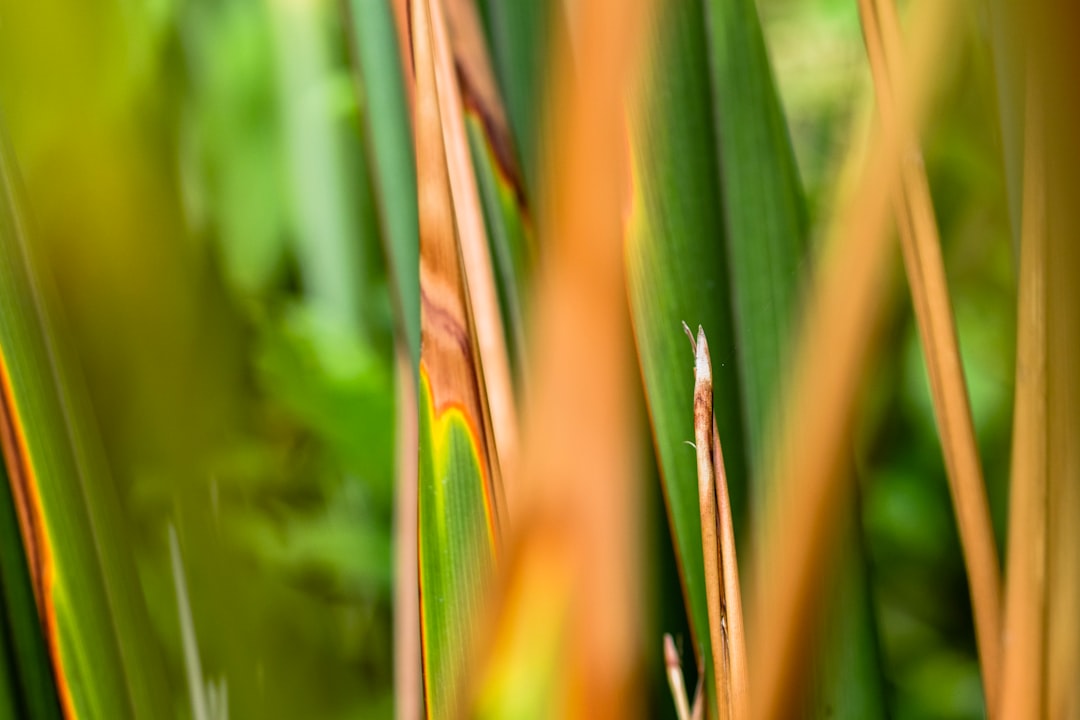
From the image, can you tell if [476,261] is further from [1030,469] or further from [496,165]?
[1030,469]

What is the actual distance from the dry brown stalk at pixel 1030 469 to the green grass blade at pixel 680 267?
0.09 m

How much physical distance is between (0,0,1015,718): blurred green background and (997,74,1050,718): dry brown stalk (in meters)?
0.09

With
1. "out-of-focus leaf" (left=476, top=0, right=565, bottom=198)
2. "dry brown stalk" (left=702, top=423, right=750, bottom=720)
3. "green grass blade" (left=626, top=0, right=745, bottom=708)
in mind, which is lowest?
"dry brown stalk" (left=702, top=423, right=750, bottom=720)

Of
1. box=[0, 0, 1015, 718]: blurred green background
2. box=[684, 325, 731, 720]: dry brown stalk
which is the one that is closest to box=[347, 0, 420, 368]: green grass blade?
box=[0, 0, 1015, 718]: blurred green background

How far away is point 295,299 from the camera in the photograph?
436 mm

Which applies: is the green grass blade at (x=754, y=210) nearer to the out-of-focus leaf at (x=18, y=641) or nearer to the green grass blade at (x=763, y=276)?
the green grass blade at (x=763, y=276)

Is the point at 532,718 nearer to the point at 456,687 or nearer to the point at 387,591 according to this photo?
the point at 456,687

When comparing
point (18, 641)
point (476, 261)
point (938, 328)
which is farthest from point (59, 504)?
point (938, 328)

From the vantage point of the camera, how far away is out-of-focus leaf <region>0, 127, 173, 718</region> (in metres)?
0.29

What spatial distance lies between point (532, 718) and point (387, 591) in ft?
0.53

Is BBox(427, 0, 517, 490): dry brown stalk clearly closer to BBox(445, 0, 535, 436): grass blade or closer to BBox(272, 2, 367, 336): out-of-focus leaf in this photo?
BBox(445, 0, 535, 436): grass blade

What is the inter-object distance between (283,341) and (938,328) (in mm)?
267

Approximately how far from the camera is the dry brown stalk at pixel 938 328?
268mm

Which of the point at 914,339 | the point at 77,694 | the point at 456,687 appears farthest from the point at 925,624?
the point at 77,694
